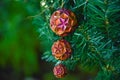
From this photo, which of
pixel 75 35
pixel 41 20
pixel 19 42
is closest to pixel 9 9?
pixel 19 42

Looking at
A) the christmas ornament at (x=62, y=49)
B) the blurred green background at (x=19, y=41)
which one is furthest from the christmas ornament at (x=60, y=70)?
the blurred green background at (x=19, y=41)

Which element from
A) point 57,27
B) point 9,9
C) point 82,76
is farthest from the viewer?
point 82,76

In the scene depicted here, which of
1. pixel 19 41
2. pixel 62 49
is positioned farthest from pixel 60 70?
pixel 19 41

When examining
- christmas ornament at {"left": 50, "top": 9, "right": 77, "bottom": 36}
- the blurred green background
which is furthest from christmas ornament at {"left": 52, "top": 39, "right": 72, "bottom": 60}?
the blurred green background

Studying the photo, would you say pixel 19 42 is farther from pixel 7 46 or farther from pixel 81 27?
pixel 81 27

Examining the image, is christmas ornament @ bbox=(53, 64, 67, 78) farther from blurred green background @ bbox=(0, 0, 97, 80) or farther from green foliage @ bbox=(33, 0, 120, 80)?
blurred green background @ bbox=(0, 0, 97, 80)

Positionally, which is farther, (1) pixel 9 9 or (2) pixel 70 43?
(1) pixel 9 9

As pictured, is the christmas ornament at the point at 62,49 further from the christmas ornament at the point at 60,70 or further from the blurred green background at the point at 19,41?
the blurred green background at the point at 19,41
